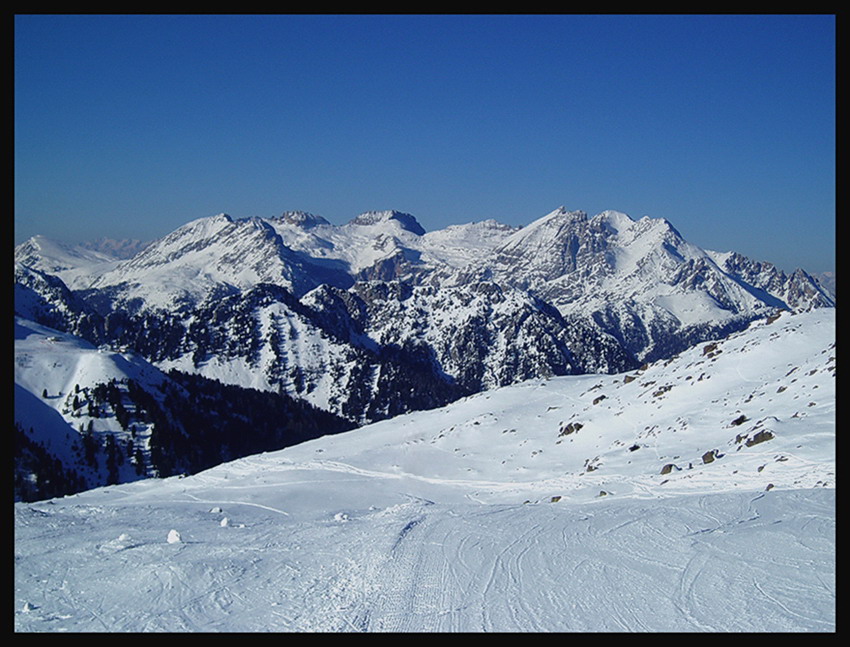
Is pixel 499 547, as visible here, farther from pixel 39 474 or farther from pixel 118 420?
pixel 118 420

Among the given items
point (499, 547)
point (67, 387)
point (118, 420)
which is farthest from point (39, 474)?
point (499, 547)

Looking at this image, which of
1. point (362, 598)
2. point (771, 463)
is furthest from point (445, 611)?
point (771, 463)

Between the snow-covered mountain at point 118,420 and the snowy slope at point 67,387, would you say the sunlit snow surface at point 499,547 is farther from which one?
the snowy slope at point 67,387

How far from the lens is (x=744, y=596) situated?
10.3 metres

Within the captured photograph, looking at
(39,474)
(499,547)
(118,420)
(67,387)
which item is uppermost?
(499,547)

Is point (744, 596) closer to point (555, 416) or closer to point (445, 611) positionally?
point (445, 611)

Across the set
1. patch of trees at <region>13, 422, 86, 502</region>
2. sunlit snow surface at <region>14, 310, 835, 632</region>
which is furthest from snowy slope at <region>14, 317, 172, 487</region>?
sunlit snow surface at <region>14, 310, 835, 632</region>

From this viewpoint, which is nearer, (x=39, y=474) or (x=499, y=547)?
(x=499, y=547)

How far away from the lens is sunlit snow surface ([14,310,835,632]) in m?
10.1

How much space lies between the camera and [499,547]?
1457 centimetres
